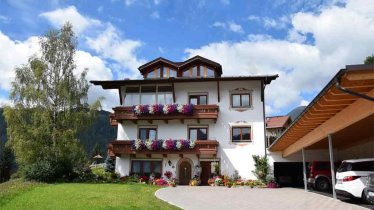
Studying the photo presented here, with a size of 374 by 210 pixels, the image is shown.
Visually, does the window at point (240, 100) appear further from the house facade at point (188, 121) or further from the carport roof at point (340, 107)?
the carport roof at point (340, 107)

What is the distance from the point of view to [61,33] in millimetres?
31672

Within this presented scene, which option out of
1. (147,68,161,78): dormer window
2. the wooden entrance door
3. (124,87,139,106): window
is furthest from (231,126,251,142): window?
(124,87,139,106): window

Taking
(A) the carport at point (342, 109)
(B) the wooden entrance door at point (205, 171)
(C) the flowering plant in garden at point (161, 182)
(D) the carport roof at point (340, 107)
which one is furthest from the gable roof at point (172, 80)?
(D) the carport roof at point (340, 107)

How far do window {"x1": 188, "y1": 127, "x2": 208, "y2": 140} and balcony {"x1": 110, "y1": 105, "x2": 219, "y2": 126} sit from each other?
84 cm

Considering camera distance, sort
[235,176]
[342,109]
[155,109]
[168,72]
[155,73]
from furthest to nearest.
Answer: [155,73]
[168,72]
[155,109]
[235,176]
[342,109]

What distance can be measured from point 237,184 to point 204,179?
3449 mm

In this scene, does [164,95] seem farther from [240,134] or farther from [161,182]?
[161,182]

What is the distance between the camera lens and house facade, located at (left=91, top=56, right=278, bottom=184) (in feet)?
99.3

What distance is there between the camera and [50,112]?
29.2 meters

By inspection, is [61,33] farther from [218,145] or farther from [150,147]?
[218,145]

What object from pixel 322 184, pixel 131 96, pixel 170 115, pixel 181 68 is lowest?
pixel 322 184

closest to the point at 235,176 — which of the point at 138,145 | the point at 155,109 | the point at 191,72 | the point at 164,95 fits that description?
the point at 138,145

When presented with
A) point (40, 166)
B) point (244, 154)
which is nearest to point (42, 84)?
point (40, 166)

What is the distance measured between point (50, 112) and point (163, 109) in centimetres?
854
